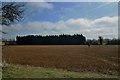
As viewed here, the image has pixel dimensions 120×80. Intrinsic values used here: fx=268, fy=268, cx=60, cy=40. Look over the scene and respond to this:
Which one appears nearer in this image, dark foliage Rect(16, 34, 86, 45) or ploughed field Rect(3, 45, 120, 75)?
ploughed field Rect(3, 45, 120, 75)

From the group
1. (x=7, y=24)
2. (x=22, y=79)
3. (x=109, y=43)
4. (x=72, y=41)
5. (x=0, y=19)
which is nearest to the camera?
(x=22, y=79)

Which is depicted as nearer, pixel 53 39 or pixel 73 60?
pixel 73 60

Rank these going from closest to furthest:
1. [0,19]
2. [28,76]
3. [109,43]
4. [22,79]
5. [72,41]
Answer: [22,79], [28,76], [0,19], [109,43], [72,41]

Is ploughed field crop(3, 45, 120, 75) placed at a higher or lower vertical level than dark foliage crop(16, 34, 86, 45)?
lower

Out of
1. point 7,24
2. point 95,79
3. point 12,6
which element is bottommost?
point 95,79

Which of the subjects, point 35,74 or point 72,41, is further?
point 72,41

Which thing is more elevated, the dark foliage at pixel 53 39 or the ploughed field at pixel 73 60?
the dark foliage at pixel 53 39

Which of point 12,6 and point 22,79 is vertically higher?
point 12,6

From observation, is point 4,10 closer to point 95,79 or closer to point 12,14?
point 12,14

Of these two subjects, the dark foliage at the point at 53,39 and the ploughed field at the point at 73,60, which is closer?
the ploughed field at the point at 73,60

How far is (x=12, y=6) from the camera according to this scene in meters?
13.9

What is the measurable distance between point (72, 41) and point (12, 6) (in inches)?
2845

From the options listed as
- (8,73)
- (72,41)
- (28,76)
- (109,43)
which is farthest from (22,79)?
(72,41)

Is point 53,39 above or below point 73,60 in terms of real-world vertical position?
above
